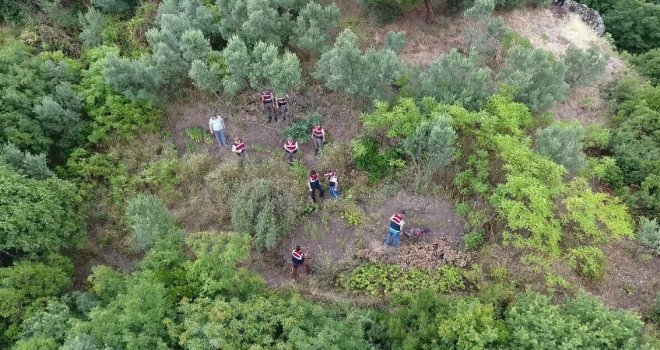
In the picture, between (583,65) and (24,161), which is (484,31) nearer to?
(583,65)

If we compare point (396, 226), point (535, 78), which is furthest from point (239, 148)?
point (535, 78)

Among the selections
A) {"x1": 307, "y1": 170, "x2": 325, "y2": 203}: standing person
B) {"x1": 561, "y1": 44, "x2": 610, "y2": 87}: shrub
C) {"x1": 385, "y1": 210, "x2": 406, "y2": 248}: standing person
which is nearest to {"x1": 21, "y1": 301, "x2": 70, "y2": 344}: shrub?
{"x1": 307, "y1": 170, "x2": 325, "y2": 203}: standing person

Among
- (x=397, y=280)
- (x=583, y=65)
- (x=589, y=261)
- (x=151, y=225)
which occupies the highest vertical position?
(x=583, y=65)

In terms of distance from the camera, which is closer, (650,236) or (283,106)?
(650,236)

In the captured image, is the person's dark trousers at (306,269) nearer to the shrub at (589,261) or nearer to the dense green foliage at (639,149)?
the shrub at (589,261)

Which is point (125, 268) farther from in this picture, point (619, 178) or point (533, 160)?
point (619, 178)

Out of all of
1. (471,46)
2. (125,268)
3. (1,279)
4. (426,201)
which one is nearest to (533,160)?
(426,201)

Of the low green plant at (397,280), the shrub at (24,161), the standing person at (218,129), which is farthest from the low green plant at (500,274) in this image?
the shrub at (24,161)

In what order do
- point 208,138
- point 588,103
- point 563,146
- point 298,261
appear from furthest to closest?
1. point 588,103
2. point 208,138
3. point 563,146
4. point 298,261
